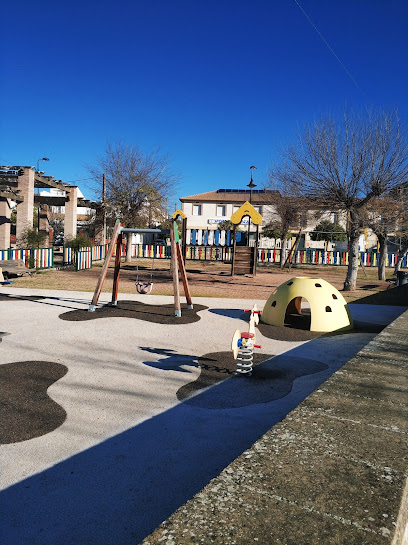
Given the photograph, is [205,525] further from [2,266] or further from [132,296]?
[2,266]

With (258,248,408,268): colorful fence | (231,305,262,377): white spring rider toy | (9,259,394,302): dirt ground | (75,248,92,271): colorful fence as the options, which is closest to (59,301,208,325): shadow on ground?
(9,259,394,302): dirt ground

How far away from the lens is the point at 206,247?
38.3 meters

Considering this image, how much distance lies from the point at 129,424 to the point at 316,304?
6508 mm

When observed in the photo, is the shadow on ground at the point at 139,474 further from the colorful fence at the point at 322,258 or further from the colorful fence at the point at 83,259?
the colorful fence at the point at 322,258

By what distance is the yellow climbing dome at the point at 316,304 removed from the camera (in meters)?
9.93

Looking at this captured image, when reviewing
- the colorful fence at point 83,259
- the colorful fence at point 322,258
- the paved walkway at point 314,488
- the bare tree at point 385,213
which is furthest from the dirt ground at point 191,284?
the colorful fence at point 322,258

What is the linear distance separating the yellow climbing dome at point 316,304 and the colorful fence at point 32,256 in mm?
14867

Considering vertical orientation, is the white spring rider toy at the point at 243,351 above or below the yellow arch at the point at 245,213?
below

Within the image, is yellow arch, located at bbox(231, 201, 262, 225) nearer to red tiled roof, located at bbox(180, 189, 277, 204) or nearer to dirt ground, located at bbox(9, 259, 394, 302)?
dirt ground, located at bbox(9, 259, 394, 302)

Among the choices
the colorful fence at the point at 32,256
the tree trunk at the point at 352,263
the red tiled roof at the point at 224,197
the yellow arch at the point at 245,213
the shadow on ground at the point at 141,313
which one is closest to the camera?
the shadow on ground at the point at 141,313

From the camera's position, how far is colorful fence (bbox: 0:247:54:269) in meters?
20.3

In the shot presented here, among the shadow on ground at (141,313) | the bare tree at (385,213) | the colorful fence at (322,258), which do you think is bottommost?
the shadow on ground at (141,313)

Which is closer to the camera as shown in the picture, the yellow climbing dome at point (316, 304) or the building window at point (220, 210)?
the yellow climbing dome at point (316, 304)

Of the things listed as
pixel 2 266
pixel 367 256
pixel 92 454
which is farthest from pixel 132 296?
pixel 367 256
